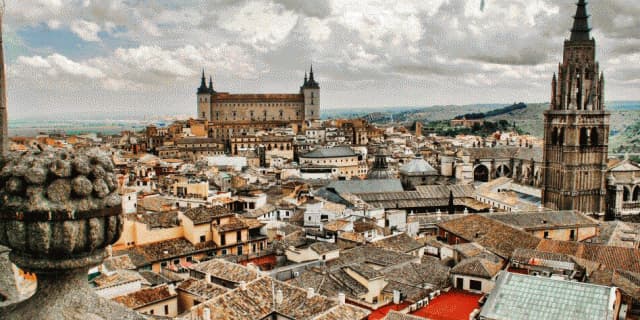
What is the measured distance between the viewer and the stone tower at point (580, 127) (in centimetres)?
5712

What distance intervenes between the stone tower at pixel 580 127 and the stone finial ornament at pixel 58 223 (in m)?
60.6

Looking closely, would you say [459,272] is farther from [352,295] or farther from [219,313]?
[219,313]

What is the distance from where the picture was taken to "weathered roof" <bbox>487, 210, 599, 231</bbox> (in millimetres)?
37531

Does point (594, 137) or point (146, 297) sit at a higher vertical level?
point (594, 137)

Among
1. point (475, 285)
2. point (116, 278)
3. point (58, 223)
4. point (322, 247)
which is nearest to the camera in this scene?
point (58, 223)

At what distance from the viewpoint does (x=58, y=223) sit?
273cm

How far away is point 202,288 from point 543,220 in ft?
89.7

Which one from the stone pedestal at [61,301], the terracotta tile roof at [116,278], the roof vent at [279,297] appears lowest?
the roof vent at [279,297]

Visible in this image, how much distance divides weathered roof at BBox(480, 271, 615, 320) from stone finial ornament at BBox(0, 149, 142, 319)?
14.5m

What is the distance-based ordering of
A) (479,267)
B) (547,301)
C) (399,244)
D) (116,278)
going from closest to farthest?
(547,301)
(116,278)
(479,267)
(399,244)

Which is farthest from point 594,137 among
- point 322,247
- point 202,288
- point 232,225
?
point 202,288

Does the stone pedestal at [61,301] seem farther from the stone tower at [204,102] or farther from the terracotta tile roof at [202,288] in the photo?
the stone tower at [204,102]

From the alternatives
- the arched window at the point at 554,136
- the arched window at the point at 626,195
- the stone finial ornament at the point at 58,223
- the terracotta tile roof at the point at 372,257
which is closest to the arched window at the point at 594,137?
the arched window at the point at 554,136

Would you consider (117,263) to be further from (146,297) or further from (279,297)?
(279,297)
